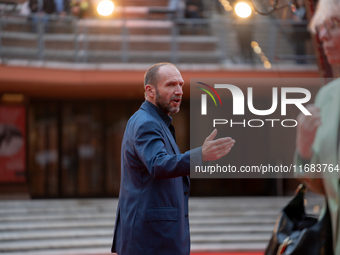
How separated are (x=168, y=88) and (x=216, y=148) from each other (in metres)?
0.62

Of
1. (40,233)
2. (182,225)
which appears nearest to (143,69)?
(40,233)

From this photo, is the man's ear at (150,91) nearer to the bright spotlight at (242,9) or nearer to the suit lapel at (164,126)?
the suit lapel at (164,126)

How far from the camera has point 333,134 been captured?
56.2 inches

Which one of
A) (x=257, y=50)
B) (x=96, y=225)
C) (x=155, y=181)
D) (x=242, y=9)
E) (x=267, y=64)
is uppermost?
(x=242, y=9)

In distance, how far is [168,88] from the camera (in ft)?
8.64

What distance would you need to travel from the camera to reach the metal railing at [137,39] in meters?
11.5

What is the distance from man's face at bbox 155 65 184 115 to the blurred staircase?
21.3 feet

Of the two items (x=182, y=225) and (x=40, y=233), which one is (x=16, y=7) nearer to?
(x=40, y=233)

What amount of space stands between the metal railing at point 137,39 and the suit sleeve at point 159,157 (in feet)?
31.1

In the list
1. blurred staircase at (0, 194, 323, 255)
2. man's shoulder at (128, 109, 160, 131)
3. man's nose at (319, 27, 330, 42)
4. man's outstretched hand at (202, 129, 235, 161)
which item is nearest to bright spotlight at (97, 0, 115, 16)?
blurred staircase at (0, 194, 323, 255)

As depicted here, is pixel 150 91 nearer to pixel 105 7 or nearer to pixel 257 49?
pixel 105 7

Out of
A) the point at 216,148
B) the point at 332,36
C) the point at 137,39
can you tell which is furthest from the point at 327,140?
the point at 137,39

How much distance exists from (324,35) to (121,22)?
A: 429 inches

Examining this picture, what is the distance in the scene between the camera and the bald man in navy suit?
7.58ft
